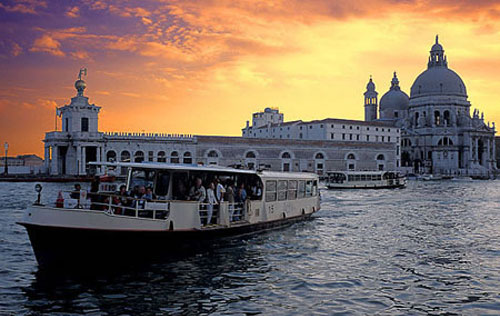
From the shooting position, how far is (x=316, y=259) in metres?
12.1

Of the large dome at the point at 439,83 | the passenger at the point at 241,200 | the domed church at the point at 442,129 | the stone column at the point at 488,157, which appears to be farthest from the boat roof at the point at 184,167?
the stone column at the point at 488,157

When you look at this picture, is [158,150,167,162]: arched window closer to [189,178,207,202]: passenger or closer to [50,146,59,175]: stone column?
[50,146,59,175]: stone column

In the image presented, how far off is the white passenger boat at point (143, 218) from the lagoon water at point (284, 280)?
0.40 metres

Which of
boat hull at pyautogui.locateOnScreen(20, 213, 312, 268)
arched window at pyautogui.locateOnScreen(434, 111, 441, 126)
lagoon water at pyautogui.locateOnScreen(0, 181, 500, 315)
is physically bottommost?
lagoon water at pyautogui.locateOnScreen(0, 181, 500, 315)

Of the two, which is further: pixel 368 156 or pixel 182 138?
pixel 368 156

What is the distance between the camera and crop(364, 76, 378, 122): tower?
101062 millimetres

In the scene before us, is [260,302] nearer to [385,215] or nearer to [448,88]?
[385,215]

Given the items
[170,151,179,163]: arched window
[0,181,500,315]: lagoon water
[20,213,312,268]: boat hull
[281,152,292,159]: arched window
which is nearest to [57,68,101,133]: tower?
[170,151,179,163]: arched window

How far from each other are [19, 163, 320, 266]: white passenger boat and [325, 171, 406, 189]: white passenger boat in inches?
1171

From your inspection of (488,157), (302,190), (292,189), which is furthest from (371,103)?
(292,189)

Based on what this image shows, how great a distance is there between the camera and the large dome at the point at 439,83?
87.8 meters

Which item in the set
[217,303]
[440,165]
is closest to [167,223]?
[217,303]

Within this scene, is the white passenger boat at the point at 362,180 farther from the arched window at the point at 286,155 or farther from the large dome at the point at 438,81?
the large dome at the point at 438,81

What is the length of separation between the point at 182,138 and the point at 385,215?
39926 millimetres
